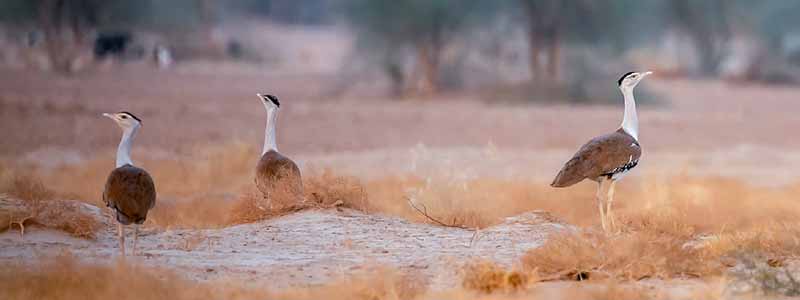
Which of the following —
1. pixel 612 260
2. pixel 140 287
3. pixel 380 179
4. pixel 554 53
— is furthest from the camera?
pixel 554 53

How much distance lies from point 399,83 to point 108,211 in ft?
76.9

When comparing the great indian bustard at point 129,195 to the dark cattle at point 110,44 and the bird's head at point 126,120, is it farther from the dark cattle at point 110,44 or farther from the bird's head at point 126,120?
the dark cattle at point 110,44

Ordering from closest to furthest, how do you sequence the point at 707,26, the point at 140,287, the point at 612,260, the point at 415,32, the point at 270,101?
the point at 140,287
the point at 612,260
the point at 270,101
the point at 415,32
the point at 707,26

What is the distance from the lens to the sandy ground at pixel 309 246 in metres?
9.34

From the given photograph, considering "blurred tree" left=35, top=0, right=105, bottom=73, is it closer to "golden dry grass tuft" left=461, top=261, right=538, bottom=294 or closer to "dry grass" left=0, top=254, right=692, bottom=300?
"dry grass" left=0, top=254, right=692, bottom=300

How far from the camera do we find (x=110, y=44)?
4344cm

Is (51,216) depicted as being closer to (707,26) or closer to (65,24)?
(65,24)

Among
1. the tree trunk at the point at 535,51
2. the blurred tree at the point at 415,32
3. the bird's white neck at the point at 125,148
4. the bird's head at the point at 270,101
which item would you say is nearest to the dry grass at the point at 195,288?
the bird's white neck at the point at 125,148

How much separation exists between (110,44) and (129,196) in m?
34.7

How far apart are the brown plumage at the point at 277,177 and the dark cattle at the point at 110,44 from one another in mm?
30845

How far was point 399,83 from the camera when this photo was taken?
1398 inches

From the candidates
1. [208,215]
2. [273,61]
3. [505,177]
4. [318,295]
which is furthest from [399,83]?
[318,295]

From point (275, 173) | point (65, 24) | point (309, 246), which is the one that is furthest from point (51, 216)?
point (65, 24)

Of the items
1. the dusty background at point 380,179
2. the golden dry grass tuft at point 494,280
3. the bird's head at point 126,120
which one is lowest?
the golden dry grass tuft at point 494,280
